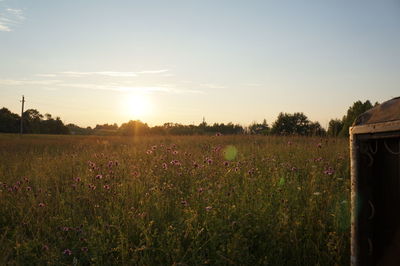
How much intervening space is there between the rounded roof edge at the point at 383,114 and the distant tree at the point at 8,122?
6865 cm

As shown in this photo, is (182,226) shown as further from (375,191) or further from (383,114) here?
(383,114)

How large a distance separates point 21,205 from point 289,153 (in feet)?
18.9

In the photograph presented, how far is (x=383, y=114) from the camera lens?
2.08m

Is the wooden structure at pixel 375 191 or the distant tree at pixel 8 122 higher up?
the distant tree at pixel 8 122

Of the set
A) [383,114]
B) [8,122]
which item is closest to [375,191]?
[383,114]

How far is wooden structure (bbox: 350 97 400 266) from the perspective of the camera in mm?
2102

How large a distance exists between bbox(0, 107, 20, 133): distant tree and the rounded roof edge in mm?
68654

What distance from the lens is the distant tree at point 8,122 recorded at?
6166 cm

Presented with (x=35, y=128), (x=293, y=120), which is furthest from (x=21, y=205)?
(x=35, y=128)

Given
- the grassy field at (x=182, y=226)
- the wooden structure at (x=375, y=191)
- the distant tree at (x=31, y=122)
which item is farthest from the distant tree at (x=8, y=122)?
the wooden structure at (x=375, y=191)

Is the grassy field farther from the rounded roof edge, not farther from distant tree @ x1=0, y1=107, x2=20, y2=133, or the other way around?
distant tree @ x1=0, y1=107, x2=20, y2=133

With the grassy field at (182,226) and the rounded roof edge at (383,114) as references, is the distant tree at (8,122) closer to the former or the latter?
the grassy field at (182,226)

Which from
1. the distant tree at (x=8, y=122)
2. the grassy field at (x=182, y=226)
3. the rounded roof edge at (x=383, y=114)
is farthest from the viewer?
the distant tree at (x=8, y=122)

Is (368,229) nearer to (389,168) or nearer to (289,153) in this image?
(389,168)
